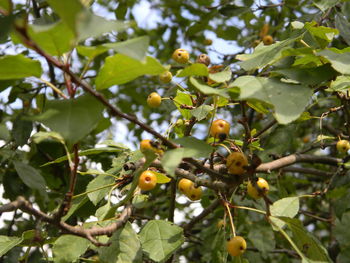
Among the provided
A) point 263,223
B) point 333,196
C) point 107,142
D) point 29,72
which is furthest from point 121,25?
point 333,196

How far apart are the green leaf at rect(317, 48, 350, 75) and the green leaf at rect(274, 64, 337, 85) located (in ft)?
0.22

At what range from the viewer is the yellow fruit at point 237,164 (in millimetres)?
1324

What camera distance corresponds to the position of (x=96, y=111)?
3.67 ft

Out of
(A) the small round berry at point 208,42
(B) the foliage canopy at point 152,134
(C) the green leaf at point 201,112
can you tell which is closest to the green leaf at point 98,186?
(B) the foliage canopy at point 152,134

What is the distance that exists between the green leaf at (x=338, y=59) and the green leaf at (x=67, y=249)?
3.42 feet

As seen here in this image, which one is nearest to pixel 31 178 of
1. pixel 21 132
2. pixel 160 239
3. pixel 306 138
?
pixel 21 132

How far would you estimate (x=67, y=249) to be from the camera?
4.91ft

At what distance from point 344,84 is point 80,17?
113cm

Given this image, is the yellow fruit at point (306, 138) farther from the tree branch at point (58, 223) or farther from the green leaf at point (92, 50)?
the green leaf at point (92, 50)

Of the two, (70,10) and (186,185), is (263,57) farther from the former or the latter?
(70,10)

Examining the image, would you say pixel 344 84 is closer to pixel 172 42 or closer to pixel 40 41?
pixel 40 41

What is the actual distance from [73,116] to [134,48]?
0.81 ft

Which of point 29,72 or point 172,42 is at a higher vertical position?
point 29,72

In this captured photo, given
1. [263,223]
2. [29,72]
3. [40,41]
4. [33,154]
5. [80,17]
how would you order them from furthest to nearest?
[33,154], [263,223], [29,72], [40,41], [80,17]
